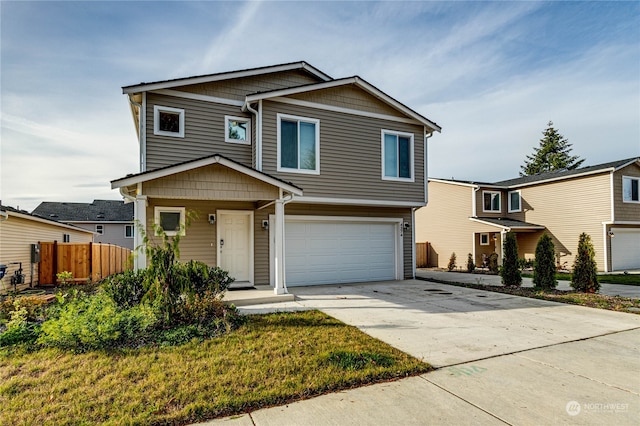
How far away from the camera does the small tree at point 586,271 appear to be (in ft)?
31.5

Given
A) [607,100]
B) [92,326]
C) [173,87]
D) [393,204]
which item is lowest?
[92,326]

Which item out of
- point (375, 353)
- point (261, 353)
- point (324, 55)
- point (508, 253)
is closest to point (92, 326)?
point (261, 353)

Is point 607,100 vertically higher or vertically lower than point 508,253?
higher

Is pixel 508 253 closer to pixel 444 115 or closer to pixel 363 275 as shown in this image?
pixel 363 275

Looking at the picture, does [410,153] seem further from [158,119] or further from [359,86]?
[158,119]

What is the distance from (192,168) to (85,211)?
2769 centimetres

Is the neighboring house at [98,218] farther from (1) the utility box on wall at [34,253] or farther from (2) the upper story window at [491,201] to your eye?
(2) the upper story window at [491,201]

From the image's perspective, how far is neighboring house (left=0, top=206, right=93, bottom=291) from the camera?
446 inches

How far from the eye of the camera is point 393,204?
1135cm

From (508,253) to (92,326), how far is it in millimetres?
11165

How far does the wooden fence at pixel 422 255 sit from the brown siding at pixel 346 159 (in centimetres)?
1005

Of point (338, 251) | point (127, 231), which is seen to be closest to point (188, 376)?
point (338, 251)

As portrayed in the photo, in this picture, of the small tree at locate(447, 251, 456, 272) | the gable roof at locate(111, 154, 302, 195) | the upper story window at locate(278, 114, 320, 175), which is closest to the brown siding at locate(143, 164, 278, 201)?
the gable roof at locate(111, 154, 302, 195)

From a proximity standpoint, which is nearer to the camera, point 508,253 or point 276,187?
point 276,187
